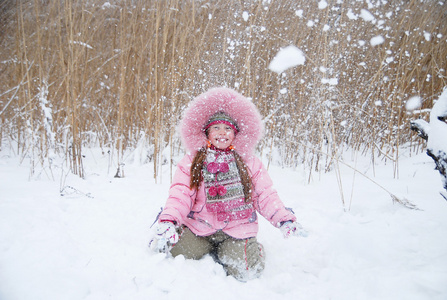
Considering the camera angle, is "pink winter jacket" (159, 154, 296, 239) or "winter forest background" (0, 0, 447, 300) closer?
"winter forest background" (0, 0, 447, 300)

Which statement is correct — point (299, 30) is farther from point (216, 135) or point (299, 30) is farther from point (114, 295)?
point (114, 295)

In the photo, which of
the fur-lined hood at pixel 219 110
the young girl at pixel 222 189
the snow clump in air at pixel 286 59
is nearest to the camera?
the young girl at pixel 222 189

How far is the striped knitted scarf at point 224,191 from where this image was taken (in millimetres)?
1387

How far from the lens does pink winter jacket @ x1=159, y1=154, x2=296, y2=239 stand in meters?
1.37

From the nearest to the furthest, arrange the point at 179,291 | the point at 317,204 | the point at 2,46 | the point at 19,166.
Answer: the point at 179,291 → the point at 317,204 → the point at 19,166 → the point at 2,46

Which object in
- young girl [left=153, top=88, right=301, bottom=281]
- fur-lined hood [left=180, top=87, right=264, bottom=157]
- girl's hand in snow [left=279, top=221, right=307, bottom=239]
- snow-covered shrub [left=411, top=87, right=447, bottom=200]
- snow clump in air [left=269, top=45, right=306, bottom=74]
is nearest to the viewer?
Result: snow-covered shrub [left=411, top=87, right=447, bottom=200]

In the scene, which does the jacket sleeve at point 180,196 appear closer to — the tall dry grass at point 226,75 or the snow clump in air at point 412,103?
the tall dry grass at point 226,75

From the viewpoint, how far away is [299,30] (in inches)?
130

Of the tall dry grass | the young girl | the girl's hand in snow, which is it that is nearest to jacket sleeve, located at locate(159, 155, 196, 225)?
the young girl

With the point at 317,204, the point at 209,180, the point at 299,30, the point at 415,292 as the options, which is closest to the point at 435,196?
the point at 317,204

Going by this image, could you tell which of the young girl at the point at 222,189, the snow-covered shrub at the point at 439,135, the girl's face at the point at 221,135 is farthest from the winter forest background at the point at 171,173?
the girl's face at the point at 221,135

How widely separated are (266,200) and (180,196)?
45 cm

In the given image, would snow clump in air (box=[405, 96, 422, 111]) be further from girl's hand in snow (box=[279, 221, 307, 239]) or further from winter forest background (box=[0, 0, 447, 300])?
girl's hand in snow (box=[279, 221, 307, 239])

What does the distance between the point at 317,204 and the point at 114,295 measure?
1.44m
